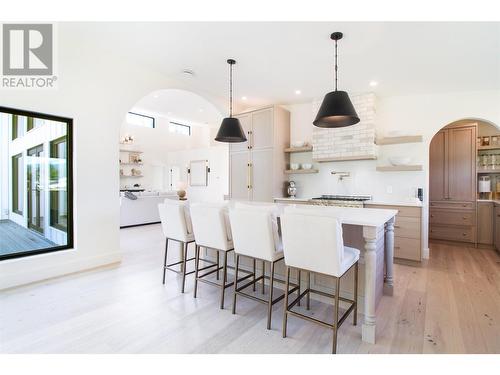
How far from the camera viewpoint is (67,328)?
7.08 feet

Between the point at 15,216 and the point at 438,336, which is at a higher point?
the point at 15,216

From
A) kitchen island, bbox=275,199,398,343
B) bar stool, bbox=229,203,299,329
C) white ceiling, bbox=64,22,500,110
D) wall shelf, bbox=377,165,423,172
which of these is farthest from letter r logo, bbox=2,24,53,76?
wall shelf, bbox=377,165,423,172

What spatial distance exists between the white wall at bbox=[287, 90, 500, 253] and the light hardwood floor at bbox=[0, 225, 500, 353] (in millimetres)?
1701

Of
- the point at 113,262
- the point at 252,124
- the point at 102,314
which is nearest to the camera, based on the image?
the point at 102,314

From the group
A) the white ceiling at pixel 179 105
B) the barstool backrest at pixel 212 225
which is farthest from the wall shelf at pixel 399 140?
the white ceiling at pixel 179 105

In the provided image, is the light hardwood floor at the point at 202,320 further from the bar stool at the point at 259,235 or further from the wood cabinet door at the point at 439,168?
the wood cabinet door at the point at 439,168

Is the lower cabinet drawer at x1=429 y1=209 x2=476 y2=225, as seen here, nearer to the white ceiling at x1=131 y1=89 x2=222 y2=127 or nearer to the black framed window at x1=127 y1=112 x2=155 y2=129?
the white ceiling at x1=131 y1=89 x2=222 y2=127

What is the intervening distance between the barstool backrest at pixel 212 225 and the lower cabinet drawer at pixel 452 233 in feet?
14.6

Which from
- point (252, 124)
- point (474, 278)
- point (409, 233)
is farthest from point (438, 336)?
point (252, 124)

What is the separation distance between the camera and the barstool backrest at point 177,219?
2.99 metres

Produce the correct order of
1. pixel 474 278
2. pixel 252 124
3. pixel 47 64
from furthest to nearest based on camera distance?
pixel 252 124
pixel 474 278
pixel 47 64

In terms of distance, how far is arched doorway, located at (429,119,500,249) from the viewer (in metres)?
4.70

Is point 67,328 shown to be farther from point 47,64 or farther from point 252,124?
point 252,124

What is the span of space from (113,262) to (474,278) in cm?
474
